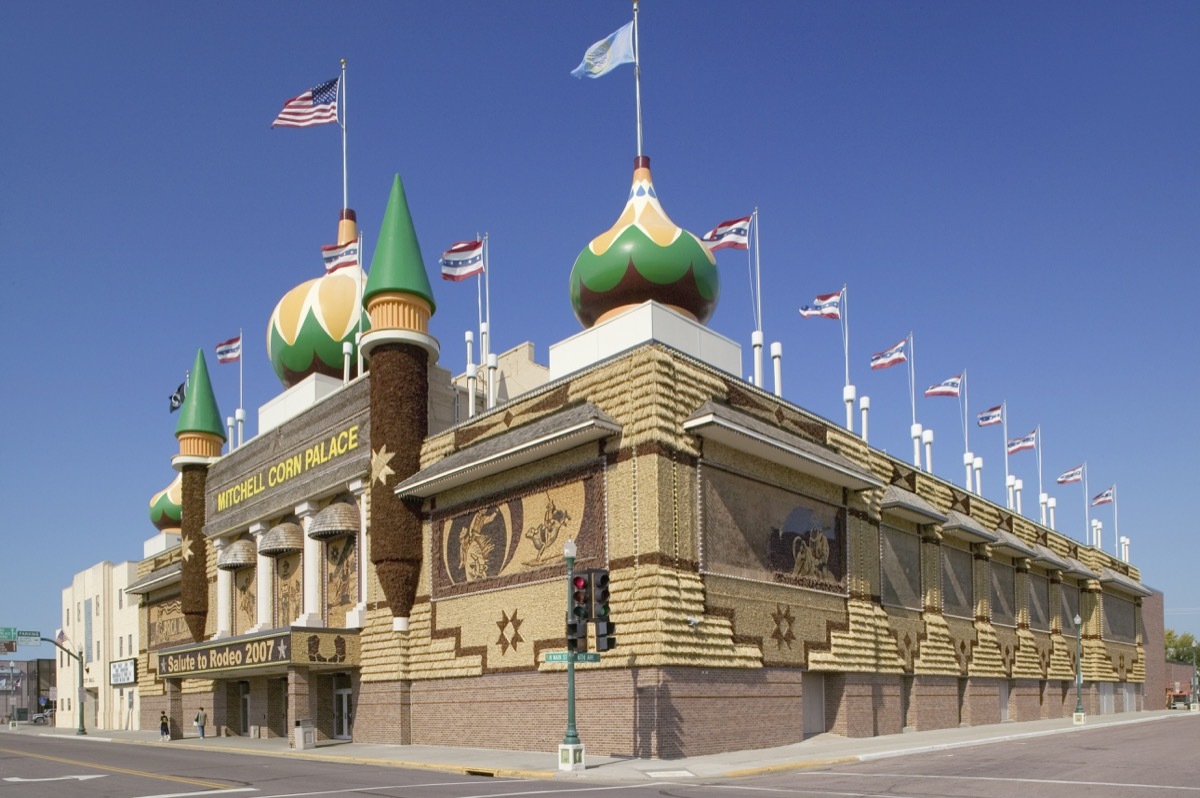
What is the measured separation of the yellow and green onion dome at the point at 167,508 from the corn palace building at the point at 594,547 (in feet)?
53.4

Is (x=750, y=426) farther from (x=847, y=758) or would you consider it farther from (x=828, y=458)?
(x=847, y=758)

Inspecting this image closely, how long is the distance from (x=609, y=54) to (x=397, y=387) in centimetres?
1297

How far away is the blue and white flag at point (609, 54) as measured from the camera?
34.1m

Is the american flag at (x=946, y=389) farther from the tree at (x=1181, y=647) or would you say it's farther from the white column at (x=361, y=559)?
the tree at (x=1181, y=647)

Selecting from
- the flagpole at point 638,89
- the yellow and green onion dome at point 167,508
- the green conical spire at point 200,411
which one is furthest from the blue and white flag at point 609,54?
the yellow and green onion dome at point 167,508

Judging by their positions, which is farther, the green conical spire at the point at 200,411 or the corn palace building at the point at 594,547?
the green conical spire at the point at 200,411

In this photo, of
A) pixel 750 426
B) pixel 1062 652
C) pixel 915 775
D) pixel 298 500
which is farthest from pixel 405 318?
pixel 1062 652

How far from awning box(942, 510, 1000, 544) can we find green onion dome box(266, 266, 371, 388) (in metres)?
24.6

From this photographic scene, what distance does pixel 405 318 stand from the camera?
36469mm

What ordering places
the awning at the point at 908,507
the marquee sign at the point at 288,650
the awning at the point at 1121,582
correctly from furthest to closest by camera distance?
the awning at the point at 1121,582, the awning at the point at 908,507, the marquee sign at the point at 288,650

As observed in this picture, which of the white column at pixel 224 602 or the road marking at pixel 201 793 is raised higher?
the white column at pixel 224 602

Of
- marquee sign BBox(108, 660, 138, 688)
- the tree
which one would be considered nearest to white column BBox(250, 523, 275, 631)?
marquee sign BBox(108, 660, 138, 688)

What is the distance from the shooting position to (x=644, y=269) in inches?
1330

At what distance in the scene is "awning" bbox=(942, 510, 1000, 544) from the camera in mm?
41188
